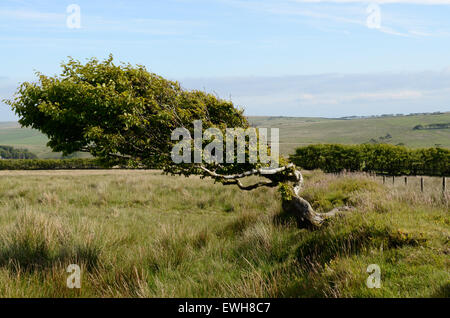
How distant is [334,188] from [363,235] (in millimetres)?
6899

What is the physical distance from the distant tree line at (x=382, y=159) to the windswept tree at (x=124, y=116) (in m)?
22.6

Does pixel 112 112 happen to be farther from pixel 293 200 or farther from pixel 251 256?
pixel 293 200

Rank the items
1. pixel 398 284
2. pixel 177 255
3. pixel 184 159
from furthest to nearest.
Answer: pixel 184 159, pixel 177 255, pixel 398 284

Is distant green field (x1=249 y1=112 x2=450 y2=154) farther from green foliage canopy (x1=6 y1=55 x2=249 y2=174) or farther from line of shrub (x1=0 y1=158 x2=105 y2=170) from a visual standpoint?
green foliage canopy (x1=6 y1=55 x2=249 y2=174)

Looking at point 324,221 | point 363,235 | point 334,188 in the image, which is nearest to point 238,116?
point 324,221

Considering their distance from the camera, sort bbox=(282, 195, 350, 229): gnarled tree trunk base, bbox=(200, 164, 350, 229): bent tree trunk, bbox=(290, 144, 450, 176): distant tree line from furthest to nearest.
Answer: bbox=(290, 144, 450, 176): distant tree line → bbox=(282, 195, 350, 229): gnarled tree trunk base → bbox=(200, 164, 350, 229): bent tree trunk

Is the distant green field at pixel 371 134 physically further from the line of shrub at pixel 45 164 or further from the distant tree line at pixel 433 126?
the line of shrub at pixel 45 164

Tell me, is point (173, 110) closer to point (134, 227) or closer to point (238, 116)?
point (238, 116)

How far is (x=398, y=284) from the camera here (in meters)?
5.04

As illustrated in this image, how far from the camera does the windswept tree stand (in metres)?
7.89

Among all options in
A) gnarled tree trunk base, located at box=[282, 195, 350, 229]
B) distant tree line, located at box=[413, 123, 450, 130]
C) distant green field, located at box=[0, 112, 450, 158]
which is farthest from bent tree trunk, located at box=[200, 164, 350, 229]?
distant tree line, located at box=[413, 123, 450, 130]

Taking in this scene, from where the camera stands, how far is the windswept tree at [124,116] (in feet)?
25.9

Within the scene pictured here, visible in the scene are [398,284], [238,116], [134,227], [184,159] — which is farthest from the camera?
[134,227]

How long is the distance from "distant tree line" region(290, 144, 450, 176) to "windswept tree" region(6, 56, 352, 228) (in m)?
22.6
